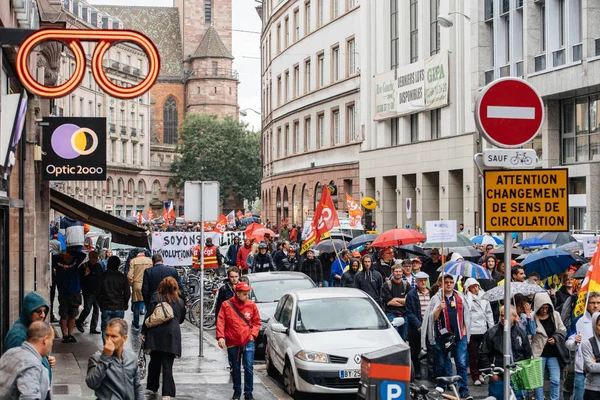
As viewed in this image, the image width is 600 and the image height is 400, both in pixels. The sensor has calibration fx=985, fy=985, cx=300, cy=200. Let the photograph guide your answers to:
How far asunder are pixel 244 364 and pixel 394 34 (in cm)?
3427

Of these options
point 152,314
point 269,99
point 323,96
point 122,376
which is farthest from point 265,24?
point 122,376

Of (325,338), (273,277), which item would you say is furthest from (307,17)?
(325,338)

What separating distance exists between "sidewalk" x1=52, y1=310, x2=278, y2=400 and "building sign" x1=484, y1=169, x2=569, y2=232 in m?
5.40

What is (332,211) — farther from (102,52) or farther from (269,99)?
(269,99)

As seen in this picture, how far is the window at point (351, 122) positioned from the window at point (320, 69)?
4.71 metres

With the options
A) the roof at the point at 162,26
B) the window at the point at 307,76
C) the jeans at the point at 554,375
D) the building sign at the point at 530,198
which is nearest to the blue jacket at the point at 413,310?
the jeans at the point at 554,375

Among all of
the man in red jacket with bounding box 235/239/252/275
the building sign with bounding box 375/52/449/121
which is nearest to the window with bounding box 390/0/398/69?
Result: the building sign with bounding box 375/52/449/121

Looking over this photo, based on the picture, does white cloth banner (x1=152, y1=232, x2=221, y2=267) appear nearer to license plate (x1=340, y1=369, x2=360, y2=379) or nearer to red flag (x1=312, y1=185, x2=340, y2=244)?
red flag (x1=312, y1=185, x2=340, y2=244)

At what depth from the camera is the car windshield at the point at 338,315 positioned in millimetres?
14031

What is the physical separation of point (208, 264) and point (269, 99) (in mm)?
47732

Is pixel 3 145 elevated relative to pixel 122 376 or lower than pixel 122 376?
elevated

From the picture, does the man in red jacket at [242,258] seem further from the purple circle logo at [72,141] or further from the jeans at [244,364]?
the jeans at [244,364]

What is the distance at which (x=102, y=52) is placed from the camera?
9359 millimetres

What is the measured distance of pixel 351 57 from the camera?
5072 cm
